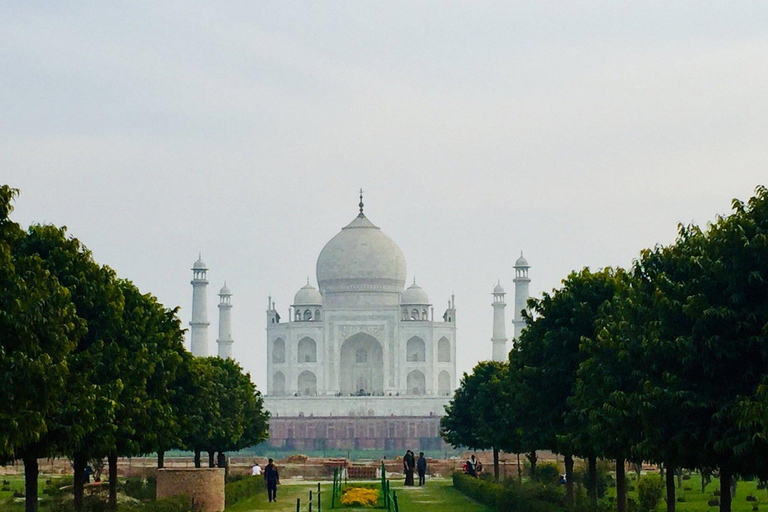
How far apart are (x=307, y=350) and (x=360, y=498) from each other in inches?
2876

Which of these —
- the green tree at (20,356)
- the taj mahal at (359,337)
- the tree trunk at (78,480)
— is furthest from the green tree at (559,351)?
the taj mahal at (359,337)

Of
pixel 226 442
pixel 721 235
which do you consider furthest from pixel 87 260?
pixel 226 442

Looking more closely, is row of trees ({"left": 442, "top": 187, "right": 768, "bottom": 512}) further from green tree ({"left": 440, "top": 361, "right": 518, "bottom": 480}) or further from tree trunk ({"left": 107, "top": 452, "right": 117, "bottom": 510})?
green tree ({"left": 440, "top": 361, "right": 518, "bottom": 480})

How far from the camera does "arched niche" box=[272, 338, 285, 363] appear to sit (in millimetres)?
104438

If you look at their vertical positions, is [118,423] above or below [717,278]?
below

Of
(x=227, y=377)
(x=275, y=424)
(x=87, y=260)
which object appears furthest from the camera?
(x=275, y=424)

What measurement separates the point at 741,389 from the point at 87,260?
10904 mm

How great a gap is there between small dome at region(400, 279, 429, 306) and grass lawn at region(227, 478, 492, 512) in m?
58.5

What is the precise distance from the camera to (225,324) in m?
103

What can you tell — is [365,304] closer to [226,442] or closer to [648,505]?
[226,442]

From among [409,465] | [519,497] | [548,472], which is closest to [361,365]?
[409,465]

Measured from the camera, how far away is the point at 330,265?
103 meters

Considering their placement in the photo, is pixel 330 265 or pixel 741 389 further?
pixel 330 265

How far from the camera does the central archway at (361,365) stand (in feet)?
342
